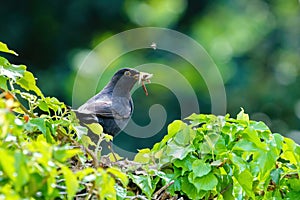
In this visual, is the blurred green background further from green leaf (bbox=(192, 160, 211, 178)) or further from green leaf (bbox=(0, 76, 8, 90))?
green leaf (bbox=(0, 76, 8, 90))

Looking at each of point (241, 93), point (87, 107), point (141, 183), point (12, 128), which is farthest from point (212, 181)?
point (241, 93)

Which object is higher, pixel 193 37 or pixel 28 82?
pixel 193 37

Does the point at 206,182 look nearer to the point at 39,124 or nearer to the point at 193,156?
the point at 193,156

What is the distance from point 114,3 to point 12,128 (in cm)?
590

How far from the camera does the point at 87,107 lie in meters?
2.61

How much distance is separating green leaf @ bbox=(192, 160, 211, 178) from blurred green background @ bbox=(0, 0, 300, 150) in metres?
4.67

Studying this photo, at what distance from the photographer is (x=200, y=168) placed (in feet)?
4.81

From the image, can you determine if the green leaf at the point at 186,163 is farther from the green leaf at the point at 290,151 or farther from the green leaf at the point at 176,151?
the green leaf at the point at 290,151

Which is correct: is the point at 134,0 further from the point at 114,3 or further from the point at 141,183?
the point at 141,183

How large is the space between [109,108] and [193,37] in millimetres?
4152

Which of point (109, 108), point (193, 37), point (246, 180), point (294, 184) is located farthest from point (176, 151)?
point (193, 37)

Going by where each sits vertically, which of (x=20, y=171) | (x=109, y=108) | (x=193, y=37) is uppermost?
(x=193, y=37)

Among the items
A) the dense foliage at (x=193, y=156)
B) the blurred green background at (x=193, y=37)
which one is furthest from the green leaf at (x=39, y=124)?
the blurred green background at (x=193, y=37)

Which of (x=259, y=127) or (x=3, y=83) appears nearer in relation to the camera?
(x=3, y=83)
